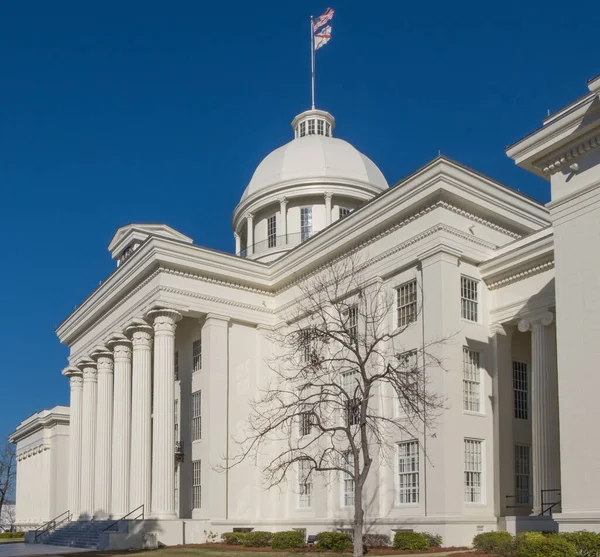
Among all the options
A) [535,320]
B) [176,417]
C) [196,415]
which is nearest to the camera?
[535,320]

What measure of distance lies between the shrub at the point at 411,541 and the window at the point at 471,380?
17.0ft

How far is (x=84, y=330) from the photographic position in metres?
50.1

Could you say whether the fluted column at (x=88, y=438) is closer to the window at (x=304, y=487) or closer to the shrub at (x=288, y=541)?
the window at (x=304, y=487)

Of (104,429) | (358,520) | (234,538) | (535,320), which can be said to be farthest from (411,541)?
(104,429)

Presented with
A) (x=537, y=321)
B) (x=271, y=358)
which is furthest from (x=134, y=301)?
(x=537, y=321)

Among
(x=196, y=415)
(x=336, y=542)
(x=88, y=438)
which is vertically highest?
(x=196, y=415)

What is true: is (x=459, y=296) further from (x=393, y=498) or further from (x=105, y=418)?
(x=105, y=418)

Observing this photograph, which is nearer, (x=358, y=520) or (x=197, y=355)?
(x=358, y=520)

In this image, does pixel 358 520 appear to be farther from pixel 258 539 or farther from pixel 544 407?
pixel 258 539

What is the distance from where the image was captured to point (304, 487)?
3756cm

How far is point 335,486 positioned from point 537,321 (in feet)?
37.2

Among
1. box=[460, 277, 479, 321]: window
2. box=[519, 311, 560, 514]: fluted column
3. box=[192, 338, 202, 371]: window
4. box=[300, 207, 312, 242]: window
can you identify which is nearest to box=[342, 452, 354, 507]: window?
box=[460, 277, 479, 321]: window

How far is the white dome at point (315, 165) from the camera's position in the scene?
5222cm

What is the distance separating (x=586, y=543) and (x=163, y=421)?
73.1 ft
